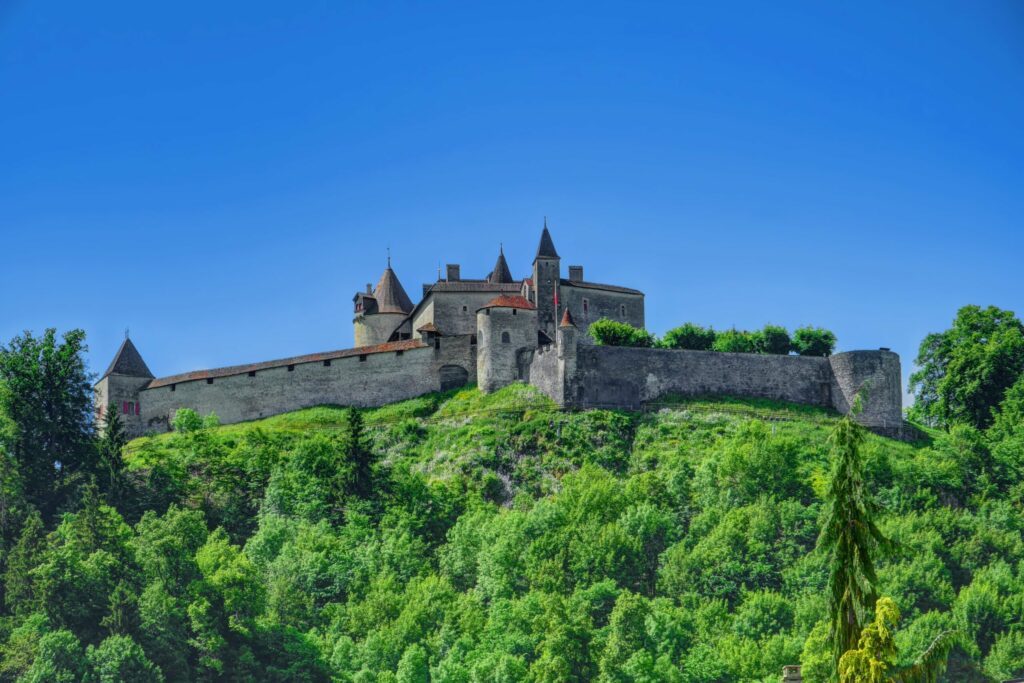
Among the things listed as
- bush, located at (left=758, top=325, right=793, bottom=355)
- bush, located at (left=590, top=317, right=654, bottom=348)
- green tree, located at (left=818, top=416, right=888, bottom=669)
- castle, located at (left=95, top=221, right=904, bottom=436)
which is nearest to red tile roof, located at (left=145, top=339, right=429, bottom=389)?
castle, located at (left=95, top=221, right=904, bottom=436)

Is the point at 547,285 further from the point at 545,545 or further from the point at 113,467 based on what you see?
the point at 113,467

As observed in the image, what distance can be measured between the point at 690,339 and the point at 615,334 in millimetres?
7048

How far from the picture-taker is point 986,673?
165 ft

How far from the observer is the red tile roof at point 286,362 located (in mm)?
72812

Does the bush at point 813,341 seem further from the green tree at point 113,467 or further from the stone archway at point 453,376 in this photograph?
the green tree at point 113,467

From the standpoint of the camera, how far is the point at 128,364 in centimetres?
7450

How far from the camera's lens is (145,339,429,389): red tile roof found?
7281cm

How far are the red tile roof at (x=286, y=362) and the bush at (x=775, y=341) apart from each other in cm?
1961

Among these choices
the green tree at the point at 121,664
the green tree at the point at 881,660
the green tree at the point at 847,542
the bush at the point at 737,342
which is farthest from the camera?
the bush at the point at 737,342

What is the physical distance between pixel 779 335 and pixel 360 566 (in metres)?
31.7

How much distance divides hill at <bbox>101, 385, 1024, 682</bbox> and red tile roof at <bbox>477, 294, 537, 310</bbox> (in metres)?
4.72

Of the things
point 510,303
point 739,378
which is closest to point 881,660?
point 739,378

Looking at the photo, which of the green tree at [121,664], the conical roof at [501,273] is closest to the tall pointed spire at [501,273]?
the conical roof at [501,273]

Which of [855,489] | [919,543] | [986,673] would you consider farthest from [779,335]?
[855,489]
